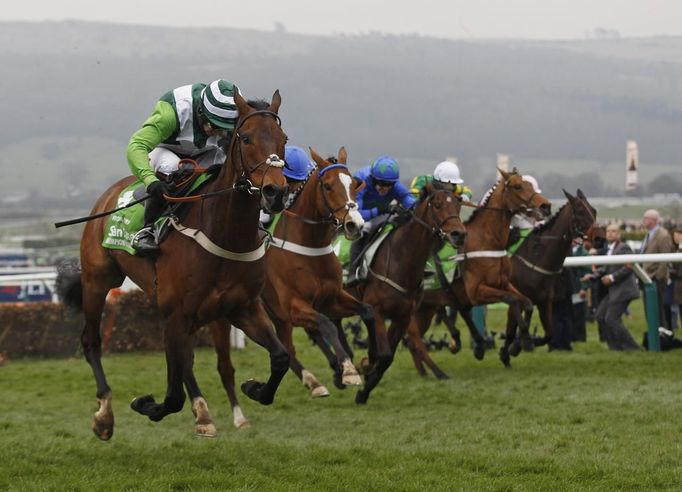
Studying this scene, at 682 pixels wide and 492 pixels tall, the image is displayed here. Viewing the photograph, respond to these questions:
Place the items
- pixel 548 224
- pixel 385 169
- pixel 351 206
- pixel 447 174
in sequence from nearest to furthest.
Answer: pixel 351 206, pixel 385 169, pixel 447 174, pixel 548 224

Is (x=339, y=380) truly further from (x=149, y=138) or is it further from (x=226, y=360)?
(x=149, y=138)

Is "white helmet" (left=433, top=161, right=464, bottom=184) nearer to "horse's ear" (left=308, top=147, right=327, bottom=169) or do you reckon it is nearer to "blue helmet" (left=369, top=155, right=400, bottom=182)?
"blue helmet" (left=369, top=155, right=400, bottom=182)

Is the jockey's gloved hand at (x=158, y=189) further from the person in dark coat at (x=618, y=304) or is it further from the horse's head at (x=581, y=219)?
the person in dark coat at (x=618, y=304)

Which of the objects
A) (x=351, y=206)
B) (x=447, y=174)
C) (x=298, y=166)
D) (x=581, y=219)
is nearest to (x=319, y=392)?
(x=351, y=206)

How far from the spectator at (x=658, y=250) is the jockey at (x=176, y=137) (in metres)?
7.99

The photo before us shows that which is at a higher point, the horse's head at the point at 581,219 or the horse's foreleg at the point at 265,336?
the horse's head at the point at 581,219

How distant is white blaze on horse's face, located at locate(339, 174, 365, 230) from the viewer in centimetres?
805

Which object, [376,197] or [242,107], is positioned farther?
[376,197]

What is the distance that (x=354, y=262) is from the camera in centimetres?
1053

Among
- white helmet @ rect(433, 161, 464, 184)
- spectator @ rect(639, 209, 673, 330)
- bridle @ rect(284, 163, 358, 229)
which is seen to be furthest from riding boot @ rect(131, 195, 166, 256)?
spectator @ rect(639, 209, 673, 330)

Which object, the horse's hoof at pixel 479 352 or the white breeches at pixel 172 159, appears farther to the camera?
the horse's hoof at pixel 479 352

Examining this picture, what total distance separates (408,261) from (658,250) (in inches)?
201

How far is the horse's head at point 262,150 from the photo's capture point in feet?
18.3

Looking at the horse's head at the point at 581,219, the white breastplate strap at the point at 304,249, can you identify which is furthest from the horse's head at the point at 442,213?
the horse's head at the point at 581,219
